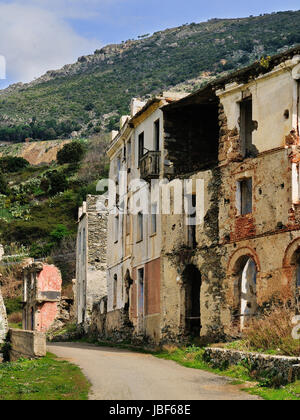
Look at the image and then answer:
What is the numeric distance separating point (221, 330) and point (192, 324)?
3.20 metres

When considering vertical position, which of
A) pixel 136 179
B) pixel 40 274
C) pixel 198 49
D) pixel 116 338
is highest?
pixel 198 49

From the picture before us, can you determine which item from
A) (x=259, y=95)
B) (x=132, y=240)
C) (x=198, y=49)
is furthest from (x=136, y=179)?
(x=198, y=49)

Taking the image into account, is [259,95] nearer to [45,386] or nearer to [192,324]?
[192,324]

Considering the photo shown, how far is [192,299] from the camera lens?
94.3 feet

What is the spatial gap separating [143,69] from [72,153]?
32.9m

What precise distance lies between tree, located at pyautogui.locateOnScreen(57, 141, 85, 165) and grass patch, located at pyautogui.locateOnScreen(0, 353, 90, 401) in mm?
76104

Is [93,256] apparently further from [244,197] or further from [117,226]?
[244,197]

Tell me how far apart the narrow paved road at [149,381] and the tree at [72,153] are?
7486 centimetres

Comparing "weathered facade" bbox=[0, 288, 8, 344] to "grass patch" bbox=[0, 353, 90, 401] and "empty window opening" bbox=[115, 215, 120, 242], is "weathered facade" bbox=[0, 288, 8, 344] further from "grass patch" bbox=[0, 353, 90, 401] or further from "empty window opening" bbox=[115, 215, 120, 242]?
"grass patch" bbox=[0, 353, 90, 401]

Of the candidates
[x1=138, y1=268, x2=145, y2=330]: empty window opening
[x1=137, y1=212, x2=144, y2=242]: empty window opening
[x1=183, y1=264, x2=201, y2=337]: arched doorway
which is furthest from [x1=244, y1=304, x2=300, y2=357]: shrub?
[x1=137, y1=212, x2=144, y2=242]: empty window opening

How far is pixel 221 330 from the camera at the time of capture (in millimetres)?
25109


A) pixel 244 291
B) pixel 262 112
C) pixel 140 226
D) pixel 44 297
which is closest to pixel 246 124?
pixel 262 112

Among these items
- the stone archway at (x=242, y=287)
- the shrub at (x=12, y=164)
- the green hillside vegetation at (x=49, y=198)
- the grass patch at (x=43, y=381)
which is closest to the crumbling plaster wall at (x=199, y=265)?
the stone archway at (x=242, y=287)

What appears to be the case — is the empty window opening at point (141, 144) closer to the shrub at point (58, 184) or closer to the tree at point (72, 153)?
the shrub at point (58, 184)
